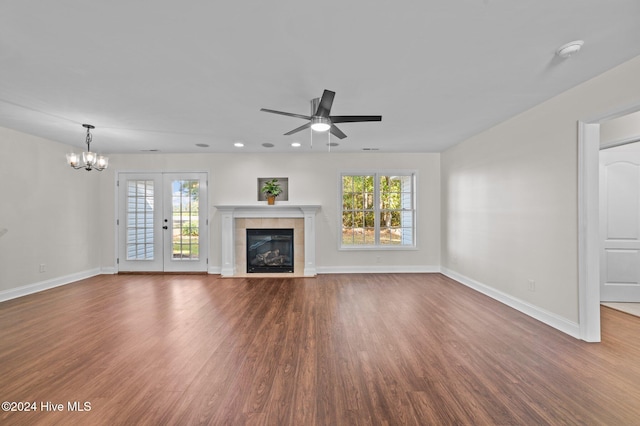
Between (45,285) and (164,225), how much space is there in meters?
2.13

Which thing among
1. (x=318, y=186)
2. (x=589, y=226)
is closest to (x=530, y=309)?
(x=589, y=226)

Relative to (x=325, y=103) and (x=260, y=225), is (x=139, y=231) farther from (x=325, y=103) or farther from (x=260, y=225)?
(x=325, y=103)

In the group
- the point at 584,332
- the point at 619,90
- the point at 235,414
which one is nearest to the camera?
the point at 235,414

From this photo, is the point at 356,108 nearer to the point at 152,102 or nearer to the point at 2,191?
the point at 152,102

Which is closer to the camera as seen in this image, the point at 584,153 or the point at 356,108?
the point at 584,153

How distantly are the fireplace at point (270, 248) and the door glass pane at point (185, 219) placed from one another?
1227mm

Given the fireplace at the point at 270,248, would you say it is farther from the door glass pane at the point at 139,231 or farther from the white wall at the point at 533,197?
the white wall at the point at 533,197

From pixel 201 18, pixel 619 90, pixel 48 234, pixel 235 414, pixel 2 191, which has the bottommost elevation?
pixel 235 414

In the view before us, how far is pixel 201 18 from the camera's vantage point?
1.89m

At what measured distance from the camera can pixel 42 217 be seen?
4883 millimetres

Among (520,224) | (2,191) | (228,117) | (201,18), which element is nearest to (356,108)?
(228,117)

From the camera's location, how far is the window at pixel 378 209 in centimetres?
627

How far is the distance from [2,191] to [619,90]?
313 inches

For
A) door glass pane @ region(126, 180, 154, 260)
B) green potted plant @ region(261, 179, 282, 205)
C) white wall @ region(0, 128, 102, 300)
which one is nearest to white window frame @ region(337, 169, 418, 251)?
green potted plant @ region(261, 179, 282, 205)
